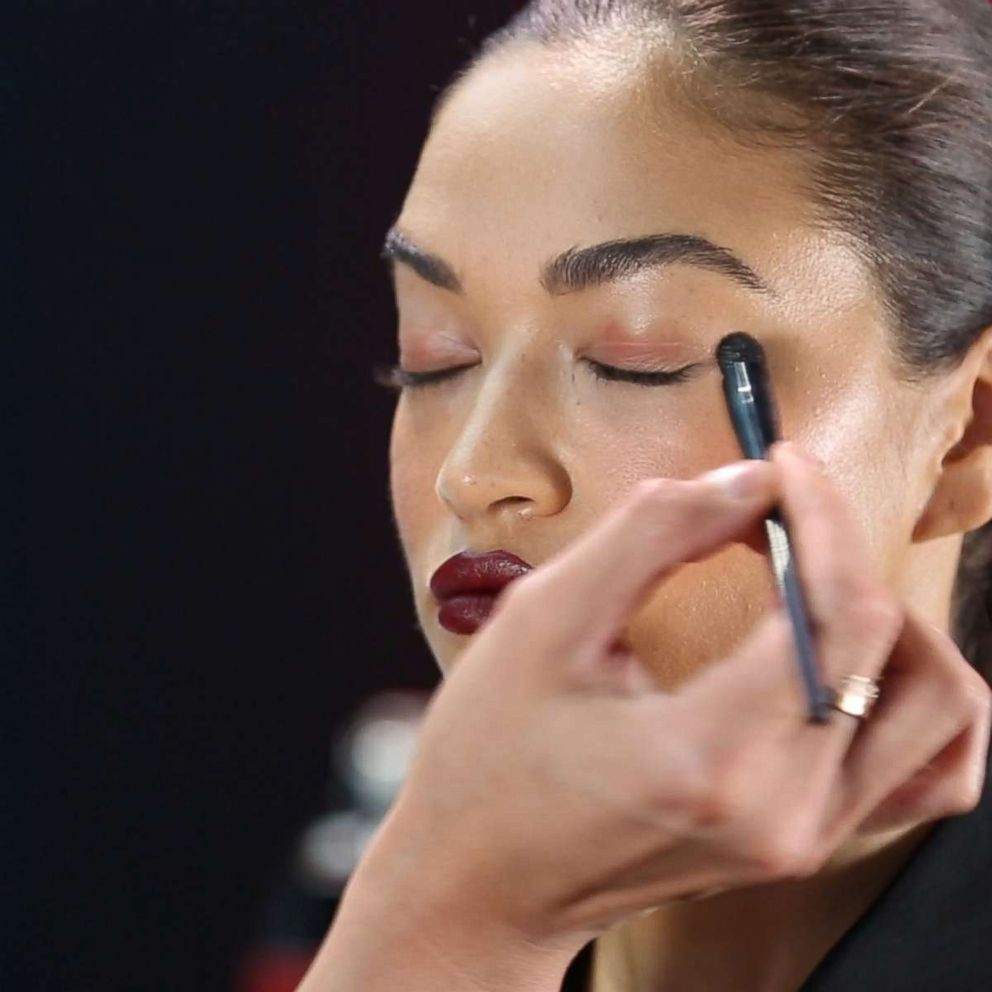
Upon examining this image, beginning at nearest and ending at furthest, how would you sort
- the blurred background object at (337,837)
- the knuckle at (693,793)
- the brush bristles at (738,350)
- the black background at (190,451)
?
the knuckle at (693,793) → the brush bristles at (738,350) → the blurred background object at (337,837) → the black background at (190,451)

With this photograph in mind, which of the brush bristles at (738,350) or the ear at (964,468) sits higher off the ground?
the brush bristles at (738,350)

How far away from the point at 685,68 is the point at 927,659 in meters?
0.29

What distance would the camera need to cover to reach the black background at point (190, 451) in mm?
1367

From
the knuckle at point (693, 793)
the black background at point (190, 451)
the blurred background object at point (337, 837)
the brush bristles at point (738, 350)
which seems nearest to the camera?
the knuckle at point (693, 793)

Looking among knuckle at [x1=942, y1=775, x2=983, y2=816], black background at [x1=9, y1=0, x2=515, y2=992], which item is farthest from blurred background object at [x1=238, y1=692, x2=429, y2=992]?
knuckle at [x1=942, y1=775, x2=983, y2=816]

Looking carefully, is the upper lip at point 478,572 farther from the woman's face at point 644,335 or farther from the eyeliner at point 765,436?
the eyeliner at point 765,436

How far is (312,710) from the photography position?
1.48 metres

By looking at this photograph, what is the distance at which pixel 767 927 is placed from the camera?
75cm

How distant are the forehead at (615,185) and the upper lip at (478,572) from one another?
114 millimetres

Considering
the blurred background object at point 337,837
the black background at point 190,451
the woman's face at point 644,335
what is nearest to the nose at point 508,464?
the woman's face at point 644,335

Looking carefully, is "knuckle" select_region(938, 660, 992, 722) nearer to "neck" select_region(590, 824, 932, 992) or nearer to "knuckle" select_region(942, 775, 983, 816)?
"knuckle" select_region(942, 775, 983, 816)

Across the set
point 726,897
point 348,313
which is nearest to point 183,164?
point 348,313

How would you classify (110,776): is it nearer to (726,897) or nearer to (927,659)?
(726,897)

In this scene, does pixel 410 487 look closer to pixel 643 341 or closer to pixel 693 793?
pixel 643 341
